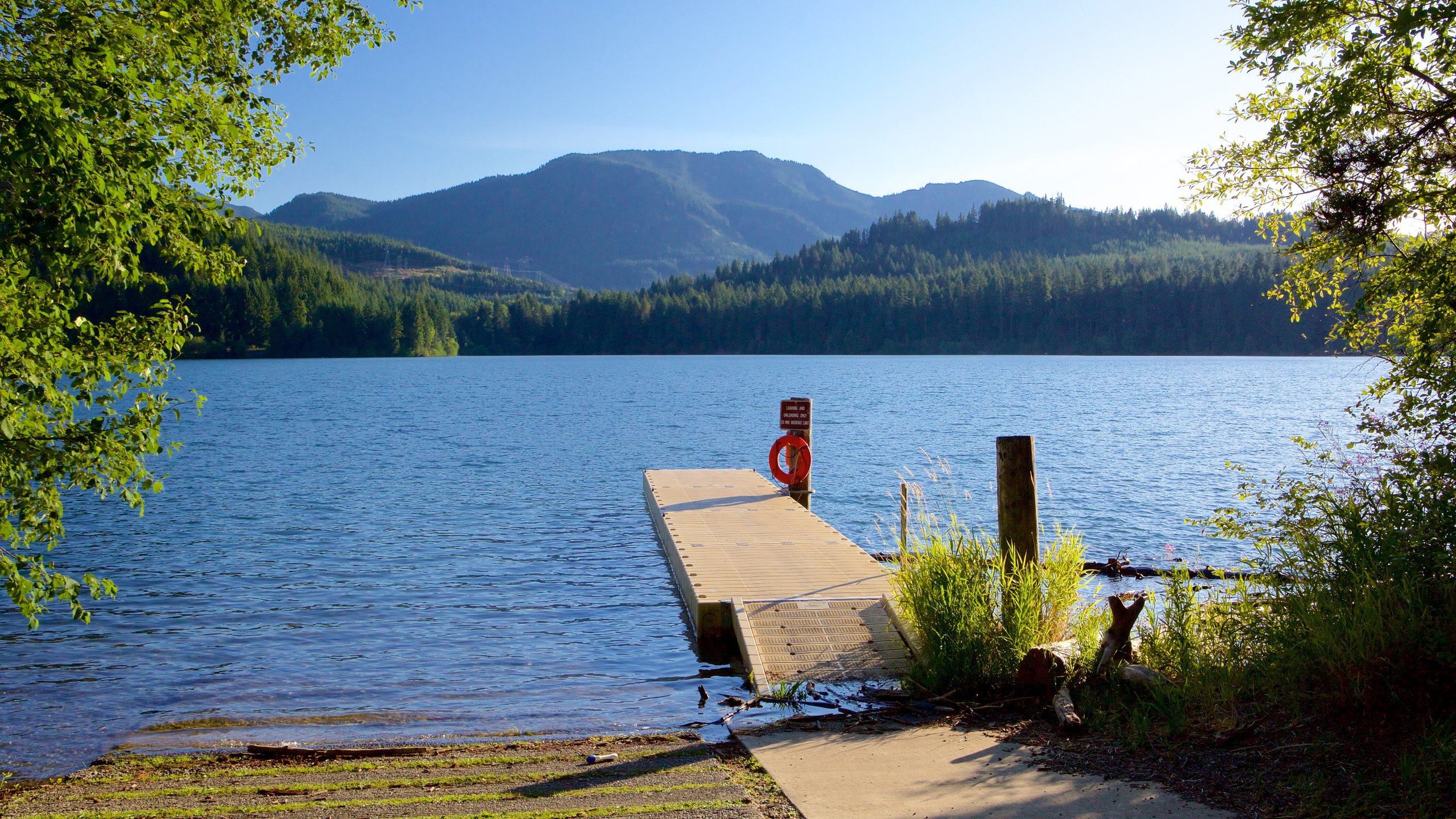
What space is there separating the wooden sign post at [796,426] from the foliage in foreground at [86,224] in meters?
10.2

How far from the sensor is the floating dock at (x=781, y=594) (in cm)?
703

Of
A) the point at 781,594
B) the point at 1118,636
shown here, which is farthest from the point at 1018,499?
the point at 781,594

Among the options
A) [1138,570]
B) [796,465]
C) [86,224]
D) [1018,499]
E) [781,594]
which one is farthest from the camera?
[796,465]

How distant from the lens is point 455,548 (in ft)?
47.1

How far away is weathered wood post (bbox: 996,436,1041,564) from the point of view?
7090 millimetres

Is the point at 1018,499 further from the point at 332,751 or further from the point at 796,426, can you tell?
the point at 796,426

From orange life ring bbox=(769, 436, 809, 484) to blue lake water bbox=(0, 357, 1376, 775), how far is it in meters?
1.45

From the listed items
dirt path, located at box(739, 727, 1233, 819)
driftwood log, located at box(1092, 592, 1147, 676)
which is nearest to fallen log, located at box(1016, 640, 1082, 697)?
driftwood log, located at box(1092, 592, 1147, 676)

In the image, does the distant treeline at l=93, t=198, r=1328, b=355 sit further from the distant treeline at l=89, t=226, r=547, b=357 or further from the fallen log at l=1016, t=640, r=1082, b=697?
the fallen log at l=1016, t=640, r=1082, b=697

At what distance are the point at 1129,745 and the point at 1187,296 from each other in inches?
4684

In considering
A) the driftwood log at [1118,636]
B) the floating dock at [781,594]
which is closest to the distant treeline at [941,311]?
the floating dock at [781,594]

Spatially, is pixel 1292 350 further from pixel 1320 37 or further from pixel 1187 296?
pixel 1320 37

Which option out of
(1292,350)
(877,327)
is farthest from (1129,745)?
(877,327)

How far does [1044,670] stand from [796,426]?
9926 millimetres
